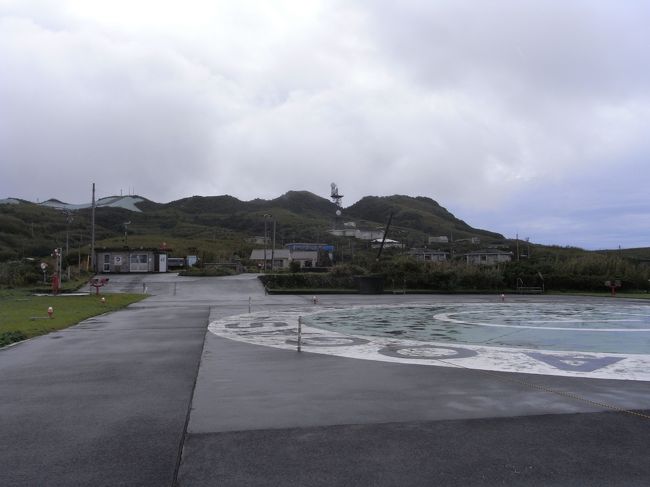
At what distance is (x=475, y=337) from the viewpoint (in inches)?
596

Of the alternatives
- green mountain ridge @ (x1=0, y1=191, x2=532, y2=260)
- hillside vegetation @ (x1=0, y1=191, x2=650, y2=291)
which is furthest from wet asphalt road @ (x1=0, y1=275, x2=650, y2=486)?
green mountain ridge @ (x1=0, y1=191, x2=532, y2=260)

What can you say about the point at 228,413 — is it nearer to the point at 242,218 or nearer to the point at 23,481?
the point at 23,481

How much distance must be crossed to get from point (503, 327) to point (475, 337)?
3277mm

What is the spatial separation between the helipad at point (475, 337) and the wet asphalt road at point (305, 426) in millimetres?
1420

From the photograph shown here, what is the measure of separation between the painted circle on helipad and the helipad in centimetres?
3

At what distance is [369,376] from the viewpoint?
360 inches

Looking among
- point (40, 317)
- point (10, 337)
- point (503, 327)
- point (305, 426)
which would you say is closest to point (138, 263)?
point (40, 317)

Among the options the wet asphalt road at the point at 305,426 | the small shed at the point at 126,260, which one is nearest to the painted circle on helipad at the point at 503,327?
the wet asphalt road at the point at 305,426

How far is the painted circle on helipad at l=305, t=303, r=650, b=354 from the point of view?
13984 millimetres

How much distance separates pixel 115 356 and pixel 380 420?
23.4ft

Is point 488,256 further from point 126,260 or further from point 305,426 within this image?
point 305,426

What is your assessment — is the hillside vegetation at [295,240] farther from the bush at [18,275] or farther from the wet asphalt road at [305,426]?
the wet asphalt road at [305,426]

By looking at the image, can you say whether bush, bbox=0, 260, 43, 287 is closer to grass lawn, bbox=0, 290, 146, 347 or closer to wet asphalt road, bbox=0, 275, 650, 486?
grass lawn, bbox=0, 290, 146, 347

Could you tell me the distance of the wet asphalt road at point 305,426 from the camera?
15.4 ft
